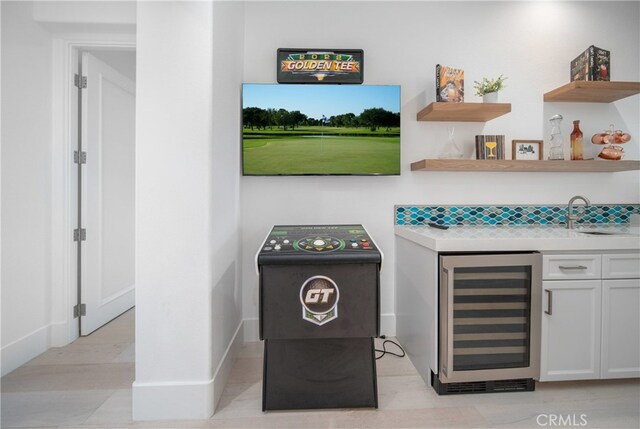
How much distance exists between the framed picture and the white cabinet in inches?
39.1

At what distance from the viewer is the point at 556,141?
260 centimetres

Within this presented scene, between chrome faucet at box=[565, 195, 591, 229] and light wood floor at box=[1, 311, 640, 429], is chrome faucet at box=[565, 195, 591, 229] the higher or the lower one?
the higher one

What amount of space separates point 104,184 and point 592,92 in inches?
162

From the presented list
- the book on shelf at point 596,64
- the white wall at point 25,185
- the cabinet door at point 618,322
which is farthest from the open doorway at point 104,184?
the cabinet door at point 618,322

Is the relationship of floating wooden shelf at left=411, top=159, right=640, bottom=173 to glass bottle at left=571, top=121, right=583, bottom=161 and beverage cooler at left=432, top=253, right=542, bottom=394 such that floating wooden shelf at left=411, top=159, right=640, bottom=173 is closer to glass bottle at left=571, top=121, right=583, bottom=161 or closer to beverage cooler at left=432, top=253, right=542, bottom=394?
glass bottle at left=571, top=121, right=583, bottom=161

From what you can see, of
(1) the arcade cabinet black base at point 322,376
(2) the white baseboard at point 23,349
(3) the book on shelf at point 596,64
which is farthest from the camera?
(3) the book on shelf at point 596,64

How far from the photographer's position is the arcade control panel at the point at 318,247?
1.64 meters

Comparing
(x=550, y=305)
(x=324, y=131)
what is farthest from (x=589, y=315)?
(x=324, y=131)

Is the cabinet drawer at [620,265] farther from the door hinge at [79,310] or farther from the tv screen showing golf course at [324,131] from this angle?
the door hinge at [79,310]

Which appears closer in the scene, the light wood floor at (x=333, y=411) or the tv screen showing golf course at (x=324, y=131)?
the light wood floor at (x=333, y=411)

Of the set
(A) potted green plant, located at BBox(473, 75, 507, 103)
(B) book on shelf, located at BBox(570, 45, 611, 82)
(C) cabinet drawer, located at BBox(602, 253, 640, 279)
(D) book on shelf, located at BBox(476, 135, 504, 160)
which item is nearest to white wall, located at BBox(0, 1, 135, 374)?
(A) potted green plant, located at BBox(473, 75, 507, 103)

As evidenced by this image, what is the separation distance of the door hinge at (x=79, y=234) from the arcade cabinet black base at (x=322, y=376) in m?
1.99

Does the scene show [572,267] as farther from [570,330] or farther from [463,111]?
[463,111]

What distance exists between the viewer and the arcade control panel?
1.64 metres
